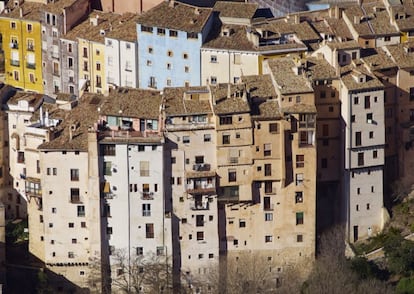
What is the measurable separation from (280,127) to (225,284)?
Result: 30.1ft

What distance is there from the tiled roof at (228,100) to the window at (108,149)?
593cm

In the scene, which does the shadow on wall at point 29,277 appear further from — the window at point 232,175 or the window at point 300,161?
the window at point 300,161

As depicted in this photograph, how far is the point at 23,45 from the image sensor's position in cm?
14012

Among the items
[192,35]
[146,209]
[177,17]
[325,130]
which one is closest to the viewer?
[146,209]

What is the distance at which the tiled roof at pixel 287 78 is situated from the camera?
124 m

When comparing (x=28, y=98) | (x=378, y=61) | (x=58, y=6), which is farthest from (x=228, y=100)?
(x=58, y=6)

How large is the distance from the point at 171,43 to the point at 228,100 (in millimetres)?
9736

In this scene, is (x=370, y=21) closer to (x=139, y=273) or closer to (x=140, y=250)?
(x=140, y=250)

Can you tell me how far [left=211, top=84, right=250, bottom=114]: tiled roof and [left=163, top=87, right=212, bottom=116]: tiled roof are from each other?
58 centimetres

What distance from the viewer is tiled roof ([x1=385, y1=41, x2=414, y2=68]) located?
129 metres

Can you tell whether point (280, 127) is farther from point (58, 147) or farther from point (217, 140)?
point (58, 147)

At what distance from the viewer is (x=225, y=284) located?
4899 inches

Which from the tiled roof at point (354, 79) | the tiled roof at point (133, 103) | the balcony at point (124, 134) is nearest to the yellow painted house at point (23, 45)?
the tiled roof at point (133, 103)

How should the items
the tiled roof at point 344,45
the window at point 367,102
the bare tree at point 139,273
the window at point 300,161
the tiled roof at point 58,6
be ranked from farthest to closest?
the tiled roof at point 58,6, the tiled roof at point 344,45, the window at point 367,102, the bare tree at point 139,273, the window at point 300,161
